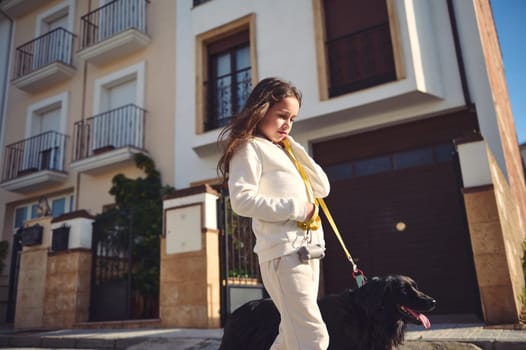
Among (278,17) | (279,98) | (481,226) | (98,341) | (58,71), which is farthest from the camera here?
(58,71)

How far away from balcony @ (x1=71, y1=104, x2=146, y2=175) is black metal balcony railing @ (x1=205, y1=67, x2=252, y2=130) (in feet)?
6.28

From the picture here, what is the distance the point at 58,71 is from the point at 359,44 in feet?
28.4

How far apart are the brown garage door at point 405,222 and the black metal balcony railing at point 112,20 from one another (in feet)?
22.7

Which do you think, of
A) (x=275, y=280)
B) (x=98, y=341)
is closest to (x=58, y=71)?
(x=98, y=341)

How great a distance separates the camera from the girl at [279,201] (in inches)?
82.2

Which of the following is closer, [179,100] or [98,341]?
[98,341]

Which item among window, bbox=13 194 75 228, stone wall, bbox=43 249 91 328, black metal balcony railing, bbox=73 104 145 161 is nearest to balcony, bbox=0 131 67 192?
window, bbox=13 194 75 228

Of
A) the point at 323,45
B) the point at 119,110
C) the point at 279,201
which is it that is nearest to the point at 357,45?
the point at 323,45

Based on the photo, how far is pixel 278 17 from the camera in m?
10.2

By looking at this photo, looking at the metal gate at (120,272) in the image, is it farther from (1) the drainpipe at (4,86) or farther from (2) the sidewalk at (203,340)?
(1) the drainpipe at (4,86)

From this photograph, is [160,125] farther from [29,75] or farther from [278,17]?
[29,75]

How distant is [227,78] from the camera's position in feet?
36.8

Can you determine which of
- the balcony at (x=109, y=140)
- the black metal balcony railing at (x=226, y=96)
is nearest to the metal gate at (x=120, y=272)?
the balcony at (x=109, y=140)

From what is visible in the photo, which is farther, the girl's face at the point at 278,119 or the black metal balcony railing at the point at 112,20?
the black metal balcony railing at the point at 112,20
